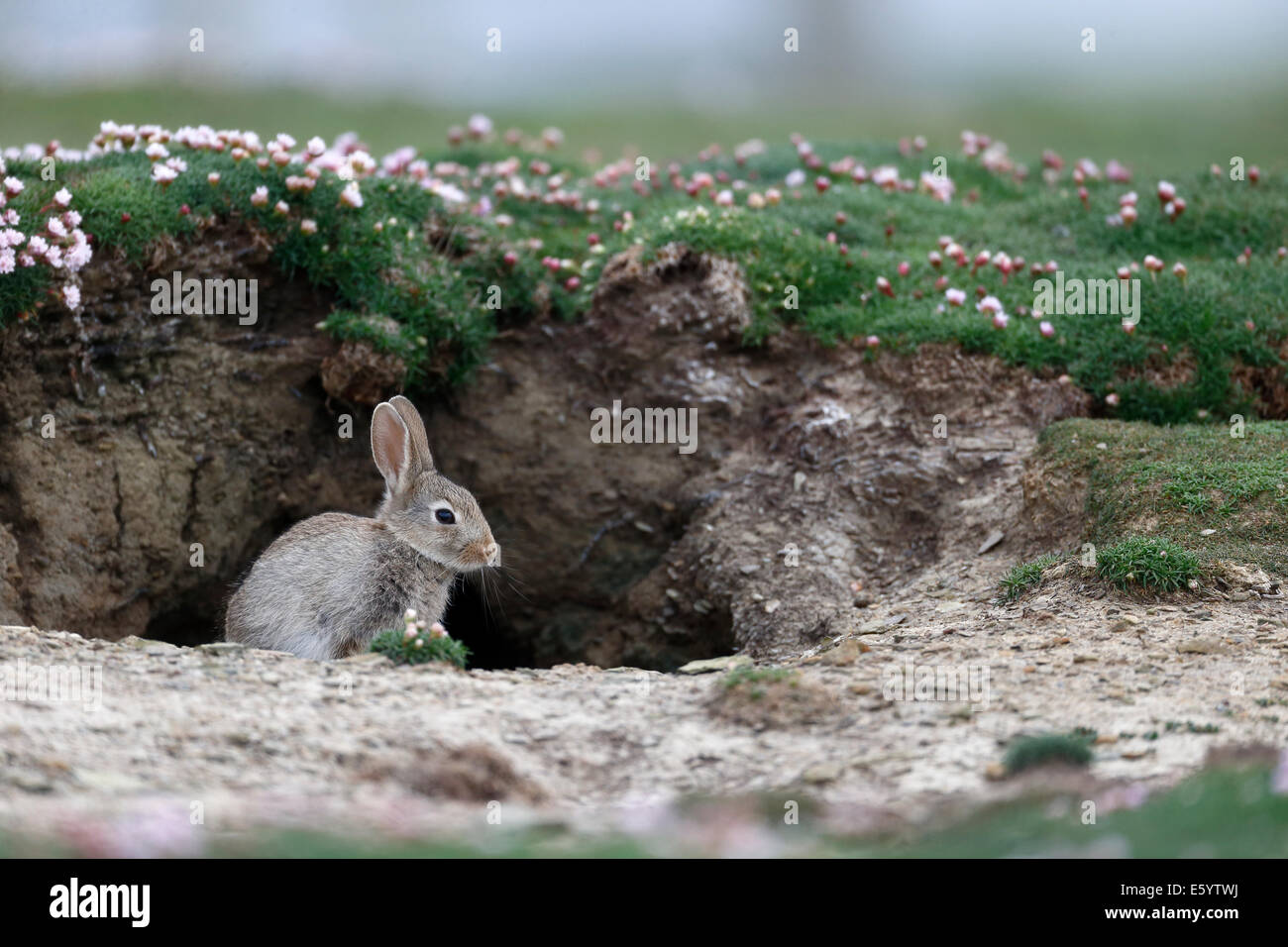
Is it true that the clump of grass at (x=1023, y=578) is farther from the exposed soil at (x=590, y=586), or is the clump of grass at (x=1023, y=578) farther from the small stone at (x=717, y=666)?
the small stone at (x=717, y=666)

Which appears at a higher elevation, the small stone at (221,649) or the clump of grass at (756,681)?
the clump of grass at (756,681)

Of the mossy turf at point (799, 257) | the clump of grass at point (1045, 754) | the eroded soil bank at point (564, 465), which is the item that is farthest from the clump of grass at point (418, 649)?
the mossy turf at point (799, 257)

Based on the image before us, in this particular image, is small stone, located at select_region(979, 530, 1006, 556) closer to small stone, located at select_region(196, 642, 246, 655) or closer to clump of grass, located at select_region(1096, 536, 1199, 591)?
clump of grass, located at select_region(1096, 536, 1199, 591)

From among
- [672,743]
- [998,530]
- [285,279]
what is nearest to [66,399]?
[285,279]

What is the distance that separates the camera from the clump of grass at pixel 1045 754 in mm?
5113

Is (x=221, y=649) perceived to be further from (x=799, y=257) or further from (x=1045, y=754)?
(x=799, y=257)

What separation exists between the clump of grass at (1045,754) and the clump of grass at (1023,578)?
248cm

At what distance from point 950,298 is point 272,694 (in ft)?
20.1

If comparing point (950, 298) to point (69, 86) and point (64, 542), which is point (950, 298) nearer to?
point (64, 542)

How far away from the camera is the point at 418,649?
676 cm

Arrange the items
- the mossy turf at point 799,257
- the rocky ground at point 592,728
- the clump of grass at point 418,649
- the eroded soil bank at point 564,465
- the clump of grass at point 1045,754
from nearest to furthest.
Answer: the rocky ground at point 592,728 → the clump of grass at point 1045,754 → the clump of grass at point 418,649 → the eroded soil bank at point 564,465 → the mossy turf at point 799,257

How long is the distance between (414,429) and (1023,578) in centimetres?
374

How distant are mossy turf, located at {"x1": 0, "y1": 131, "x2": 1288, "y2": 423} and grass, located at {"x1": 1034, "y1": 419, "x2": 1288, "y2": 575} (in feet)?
3.33
